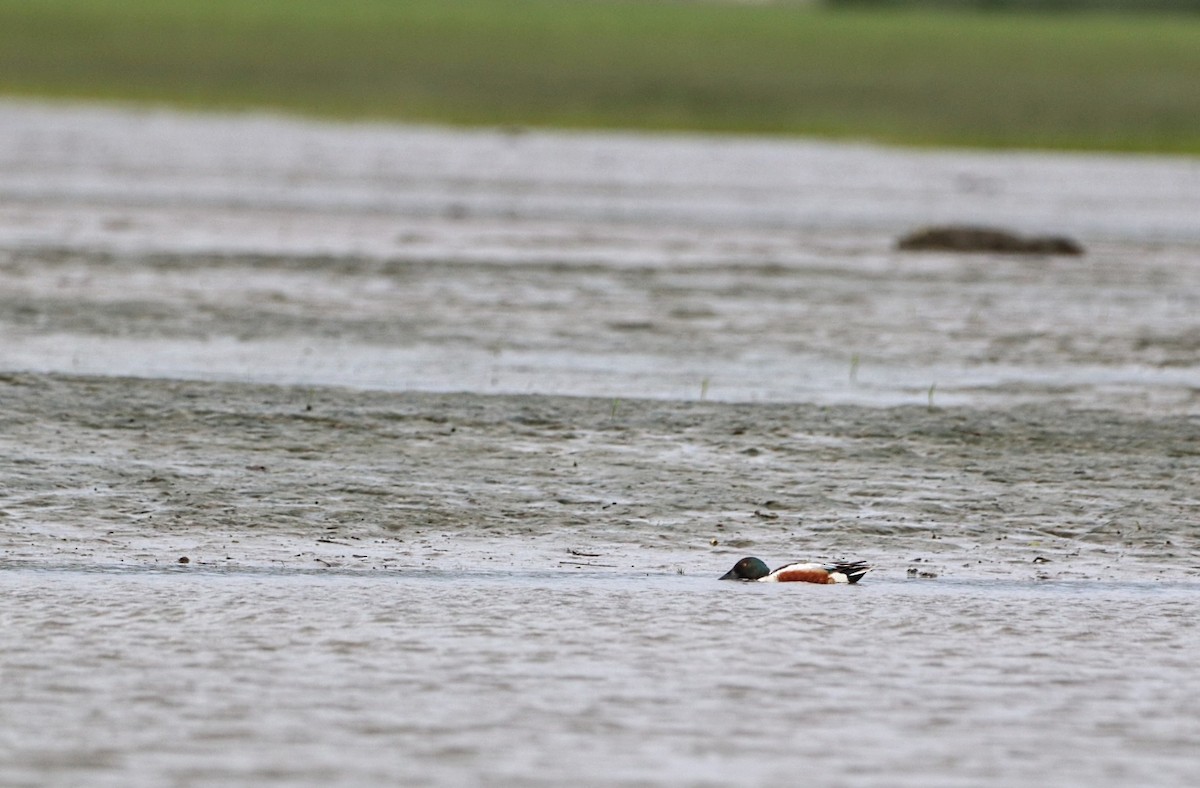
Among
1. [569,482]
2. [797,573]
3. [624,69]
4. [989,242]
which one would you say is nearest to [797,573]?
[797,573]

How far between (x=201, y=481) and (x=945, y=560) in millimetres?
2772

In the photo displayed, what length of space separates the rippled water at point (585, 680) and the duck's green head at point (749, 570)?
0.11 feet

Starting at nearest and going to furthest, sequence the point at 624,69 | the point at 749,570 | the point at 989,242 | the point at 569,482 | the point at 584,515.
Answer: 1. the point at 749,570
2. the point at 584,515
3. the point at 569,482
4. the point at 989,242
5. the point at 624,69

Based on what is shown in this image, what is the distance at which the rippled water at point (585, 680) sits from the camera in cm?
565

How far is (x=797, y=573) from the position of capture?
7855 millimetres

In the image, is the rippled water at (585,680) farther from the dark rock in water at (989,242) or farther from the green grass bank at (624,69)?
the green grass bank at (624,69)

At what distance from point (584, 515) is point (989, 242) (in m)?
12.2

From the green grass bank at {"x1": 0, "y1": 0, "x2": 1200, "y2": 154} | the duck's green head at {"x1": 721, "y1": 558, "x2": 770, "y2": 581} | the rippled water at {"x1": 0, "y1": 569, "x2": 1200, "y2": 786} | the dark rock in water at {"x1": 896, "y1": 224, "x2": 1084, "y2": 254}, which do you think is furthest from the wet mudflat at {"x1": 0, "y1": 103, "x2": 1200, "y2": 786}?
the green grass bank at {"x1": 0, "y1": 0, "x2": 1200, "y2": 154}

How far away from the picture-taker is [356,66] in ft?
209

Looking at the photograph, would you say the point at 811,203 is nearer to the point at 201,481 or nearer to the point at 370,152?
the point at 370,152

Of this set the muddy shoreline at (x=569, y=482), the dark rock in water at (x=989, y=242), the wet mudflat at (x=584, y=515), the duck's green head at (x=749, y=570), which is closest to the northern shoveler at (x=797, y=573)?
the duck's green head at (x=749, y=570)

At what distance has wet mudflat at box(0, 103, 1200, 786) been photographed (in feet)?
19.5

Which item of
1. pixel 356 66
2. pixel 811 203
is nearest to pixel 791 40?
pixel 356 66

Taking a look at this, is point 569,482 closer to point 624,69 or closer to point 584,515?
point 584,515
